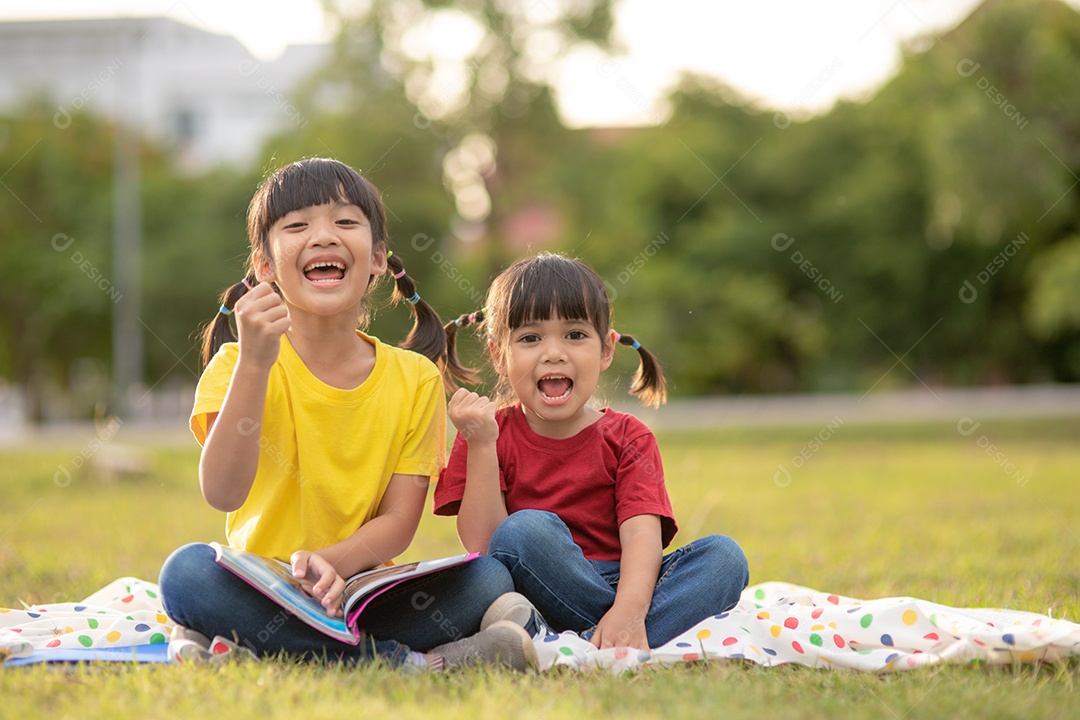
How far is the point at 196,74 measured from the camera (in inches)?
1544

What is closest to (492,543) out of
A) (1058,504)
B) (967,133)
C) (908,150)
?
(1058,504)

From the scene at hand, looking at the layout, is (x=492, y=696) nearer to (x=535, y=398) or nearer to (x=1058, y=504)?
(x=535, y=398)

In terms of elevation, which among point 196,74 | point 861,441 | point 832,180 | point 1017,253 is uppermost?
point 196,74

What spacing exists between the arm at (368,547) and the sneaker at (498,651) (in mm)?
316

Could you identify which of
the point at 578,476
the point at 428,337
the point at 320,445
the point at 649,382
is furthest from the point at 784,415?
the point at 320,445

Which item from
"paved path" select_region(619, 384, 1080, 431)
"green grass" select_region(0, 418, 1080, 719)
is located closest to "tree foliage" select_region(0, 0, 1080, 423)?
"paved path" select_region(619, 384, 1080, 431)

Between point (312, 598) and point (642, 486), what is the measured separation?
932 mm

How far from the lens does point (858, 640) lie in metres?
2.80

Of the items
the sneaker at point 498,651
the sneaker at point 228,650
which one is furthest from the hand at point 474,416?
the sneaker at point 228,650

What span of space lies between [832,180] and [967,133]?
13.9 meters

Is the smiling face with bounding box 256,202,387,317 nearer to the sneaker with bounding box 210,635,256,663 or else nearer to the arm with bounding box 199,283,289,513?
the arm with bounding box 199,283,289,513

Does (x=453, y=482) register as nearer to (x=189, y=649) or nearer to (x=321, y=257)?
(x=321, y=257)

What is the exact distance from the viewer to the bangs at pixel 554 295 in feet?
10.0

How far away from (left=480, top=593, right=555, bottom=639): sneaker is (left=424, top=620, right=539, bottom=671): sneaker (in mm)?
71
